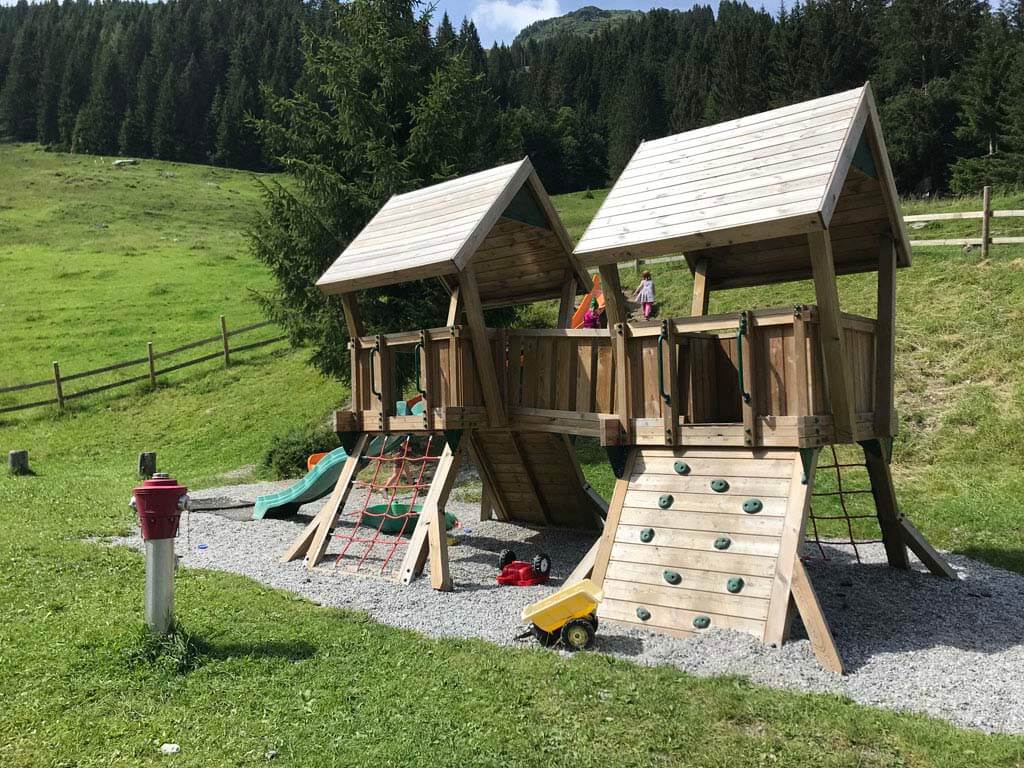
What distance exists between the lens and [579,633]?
712 centimetres

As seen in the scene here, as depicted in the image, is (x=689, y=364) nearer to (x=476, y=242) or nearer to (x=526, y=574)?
(x=476, y=242)

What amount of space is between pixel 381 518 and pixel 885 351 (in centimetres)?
785

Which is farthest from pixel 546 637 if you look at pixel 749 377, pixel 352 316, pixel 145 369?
pixel 145 369

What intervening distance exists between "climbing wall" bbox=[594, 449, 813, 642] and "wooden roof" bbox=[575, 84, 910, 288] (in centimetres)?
218

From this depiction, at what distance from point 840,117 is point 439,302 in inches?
409

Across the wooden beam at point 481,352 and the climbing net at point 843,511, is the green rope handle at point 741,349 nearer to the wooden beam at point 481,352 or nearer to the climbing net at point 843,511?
the climbing net at point 843,511

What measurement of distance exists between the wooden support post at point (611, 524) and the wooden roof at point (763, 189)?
7.22 ft

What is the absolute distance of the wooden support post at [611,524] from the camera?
8375 millimetres

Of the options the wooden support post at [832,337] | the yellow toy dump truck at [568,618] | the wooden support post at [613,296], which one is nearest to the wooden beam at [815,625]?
the wooden support post at [832,337]

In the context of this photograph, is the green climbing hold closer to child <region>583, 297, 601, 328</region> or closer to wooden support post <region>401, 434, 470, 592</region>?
wooden support post <region>401, 434, 470, 592</region>

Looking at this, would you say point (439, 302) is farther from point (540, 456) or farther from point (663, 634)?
point (663, 634)

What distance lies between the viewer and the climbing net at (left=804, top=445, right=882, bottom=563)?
1121 cm

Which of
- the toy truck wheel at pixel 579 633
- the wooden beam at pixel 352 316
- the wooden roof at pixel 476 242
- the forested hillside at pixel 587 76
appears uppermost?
the forested hillside at pixel 587 76

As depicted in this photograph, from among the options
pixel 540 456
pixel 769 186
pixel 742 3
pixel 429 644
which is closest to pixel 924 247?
pixel 540 456
